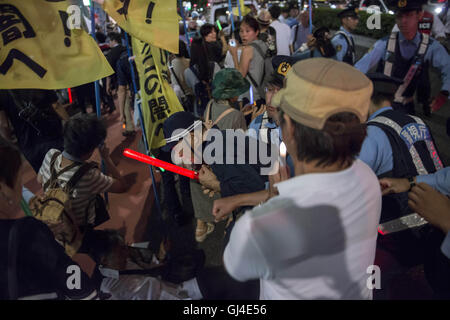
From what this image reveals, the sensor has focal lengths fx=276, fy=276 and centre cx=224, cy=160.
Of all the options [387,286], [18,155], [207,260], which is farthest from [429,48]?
[18,155]

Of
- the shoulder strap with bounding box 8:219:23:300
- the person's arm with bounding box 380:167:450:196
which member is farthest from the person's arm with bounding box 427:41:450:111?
the shoulder strap with bounding box 8:219:23:300

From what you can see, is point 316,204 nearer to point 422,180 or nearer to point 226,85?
point 422,180

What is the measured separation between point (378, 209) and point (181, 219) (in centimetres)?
271

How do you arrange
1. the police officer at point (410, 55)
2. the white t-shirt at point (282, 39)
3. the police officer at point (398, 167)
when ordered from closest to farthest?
1. the police officer at point (398, 167)
2. the police officer at point (410, 55)
3. the white t-shirt at point (282, 39)

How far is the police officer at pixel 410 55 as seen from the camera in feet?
10.9

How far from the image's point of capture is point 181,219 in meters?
3.49

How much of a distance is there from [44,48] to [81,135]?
0.73m

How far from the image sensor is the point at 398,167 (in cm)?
190

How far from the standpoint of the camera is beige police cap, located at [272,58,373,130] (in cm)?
95

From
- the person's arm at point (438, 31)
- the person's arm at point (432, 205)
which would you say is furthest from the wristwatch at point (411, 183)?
the person's arm at point (438, 31)

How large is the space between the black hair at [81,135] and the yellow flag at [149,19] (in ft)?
3.11

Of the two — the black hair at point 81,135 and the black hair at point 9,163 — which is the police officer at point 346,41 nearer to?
the black hair at point 81,135

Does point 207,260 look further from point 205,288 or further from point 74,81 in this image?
point 74,81

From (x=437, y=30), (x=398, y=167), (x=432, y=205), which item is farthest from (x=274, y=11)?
(x=432, y=205)
